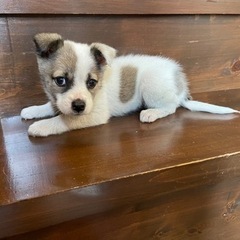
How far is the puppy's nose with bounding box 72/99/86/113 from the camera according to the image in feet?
2.48

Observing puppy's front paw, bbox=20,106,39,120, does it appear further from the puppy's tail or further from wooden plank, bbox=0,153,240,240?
the puppy's tail

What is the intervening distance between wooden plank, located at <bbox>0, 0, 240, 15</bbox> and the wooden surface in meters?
0.03

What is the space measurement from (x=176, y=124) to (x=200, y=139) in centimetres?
12

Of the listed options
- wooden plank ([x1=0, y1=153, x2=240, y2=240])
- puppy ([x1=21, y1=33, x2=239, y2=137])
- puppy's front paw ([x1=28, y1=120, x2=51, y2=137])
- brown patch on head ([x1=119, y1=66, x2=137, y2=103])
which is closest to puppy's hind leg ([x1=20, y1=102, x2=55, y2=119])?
puppy ([x1=21, y1=33, x2=239, y2=137])

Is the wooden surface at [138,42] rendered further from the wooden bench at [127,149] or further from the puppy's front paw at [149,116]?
the puppy's front paw at [149,116]

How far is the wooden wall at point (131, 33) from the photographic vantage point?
847mm

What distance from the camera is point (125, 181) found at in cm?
58

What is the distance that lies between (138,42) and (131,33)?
0.13 feet

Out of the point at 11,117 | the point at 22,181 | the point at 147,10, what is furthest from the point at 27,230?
the point at 147,10

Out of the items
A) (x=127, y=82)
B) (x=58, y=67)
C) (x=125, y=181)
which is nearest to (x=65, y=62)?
(x=58, y=67)

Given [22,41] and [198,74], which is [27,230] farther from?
[198,74]

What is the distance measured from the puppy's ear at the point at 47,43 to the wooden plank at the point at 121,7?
11 centimetres

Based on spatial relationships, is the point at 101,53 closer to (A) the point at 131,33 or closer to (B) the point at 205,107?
(A) the point at 131,33

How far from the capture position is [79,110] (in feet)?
2.51
